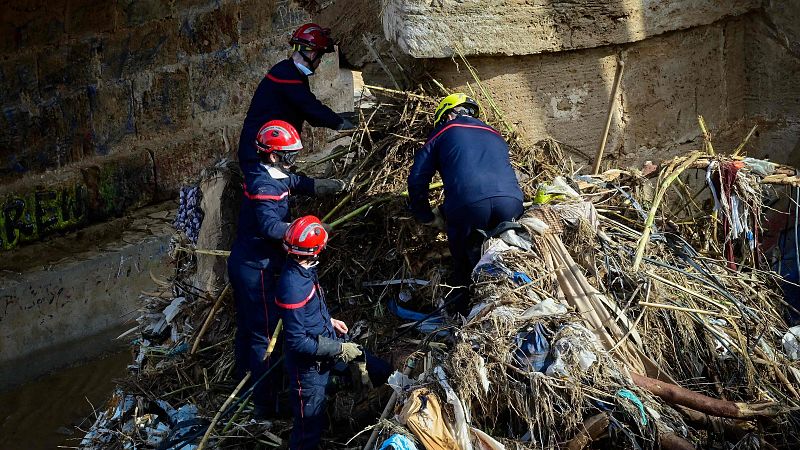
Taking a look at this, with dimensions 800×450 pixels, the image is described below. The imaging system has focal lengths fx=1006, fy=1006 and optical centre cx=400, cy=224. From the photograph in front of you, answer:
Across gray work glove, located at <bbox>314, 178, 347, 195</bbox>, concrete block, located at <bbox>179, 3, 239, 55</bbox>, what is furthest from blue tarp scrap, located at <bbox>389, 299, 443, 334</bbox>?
concrete block, located at <bbox>179, 3, 239, 55</bbox>

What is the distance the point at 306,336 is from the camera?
214 inches

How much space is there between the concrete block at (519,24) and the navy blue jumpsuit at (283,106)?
2.21ft

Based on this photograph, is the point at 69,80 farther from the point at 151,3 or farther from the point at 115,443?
the point at 115,443

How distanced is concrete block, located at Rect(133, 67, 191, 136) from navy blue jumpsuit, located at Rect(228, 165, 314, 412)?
545cm

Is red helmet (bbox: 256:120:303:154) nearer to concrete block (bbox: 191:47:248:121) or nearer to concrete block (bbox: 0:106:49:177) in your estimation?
concrete block (bbox: 0:106:49:177)

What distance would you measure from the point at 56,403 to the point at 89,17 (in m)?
4.06

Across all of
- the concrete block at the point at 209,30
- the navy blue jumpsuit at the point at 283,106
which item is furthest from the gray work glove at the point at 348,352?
the concrete block at the point at 209,30

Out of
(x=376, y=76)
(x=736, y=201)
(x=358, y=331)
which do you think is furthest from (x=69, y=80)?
(x=736, y=201)

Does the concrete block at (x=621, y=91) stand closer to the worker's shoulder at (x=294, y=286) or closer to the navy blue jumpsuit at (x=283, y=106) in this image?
the navy blue jumpsuit at (x=283, y=106)

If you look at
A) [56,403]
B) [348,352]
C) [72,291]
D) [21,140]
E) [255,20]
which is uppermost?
[255,20]

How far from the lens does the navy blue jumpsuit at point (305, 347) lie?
17.7 ft

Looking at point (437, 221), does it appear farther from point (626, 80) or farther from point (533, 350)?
point (626, 80)

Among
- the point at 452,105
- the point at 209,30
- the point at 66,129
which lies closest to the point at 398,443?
the point at 452,105

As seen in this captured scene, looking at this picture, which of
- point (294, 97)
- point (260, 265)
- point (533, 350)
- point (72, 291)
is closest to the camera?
point (533, 350)
